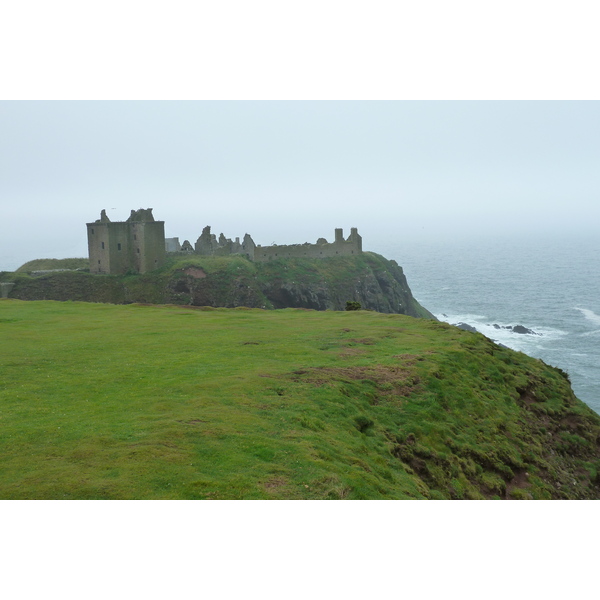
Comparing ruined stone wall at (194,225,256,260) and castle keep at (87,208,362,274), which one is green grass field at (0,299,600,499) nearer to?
castle keep at (87,208,362,274)

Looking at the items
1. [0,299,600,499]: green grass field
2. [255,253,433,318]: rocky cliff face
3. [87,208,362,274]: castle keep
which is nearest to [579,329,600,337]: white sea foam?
[255,253,433,318]: rocky cliff face

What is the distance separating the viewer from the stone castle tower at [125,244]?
332 feet

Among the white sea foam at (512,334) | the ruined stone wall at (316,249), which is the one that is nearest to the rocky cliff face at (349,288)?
the ruined stone wall at (316,249)

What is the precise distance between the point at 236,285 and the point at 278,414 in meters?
77.6

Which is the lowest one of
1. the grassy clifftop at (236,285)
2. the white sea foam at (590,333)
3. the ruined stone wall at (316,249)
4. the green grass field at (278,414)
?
the white sea foam at (590,333)

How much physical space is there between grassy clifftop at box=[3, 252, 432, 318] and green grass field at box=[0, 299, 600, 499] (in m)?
48.8

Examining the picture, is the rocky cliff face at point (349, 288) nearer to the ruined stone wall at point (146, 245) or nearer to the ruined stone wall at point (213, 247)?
the ruined stone wall at point (213, 247)

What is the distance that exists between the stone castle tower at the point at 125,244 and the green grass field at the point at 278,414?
5406cm

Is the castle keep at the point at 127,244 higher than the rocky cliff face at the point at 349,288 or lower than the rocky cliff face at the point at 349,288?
higher

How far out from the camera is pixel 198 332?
142ft

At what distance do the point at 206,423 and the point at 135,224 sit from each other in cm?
8551

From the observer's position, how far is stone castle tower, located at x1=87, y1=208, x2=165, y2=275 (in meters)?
101

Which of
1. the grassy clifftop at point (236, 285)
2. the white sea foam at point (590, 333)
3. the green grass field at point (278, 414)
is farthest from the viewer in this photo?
the white sea foam at point (590, 333)

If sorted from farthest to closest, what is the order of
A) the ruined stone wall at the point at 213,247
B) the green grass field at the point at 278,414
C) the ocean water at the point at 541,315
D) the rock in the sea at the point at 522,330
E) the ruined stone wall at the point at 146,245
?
the ruined stone wall at the point at 213,247
the rock in the sea at the point at 522,330
the ruined stone wall at the point at 146,245
the ocean water at the point at 541,315
the green grass field at the point at 278,414
